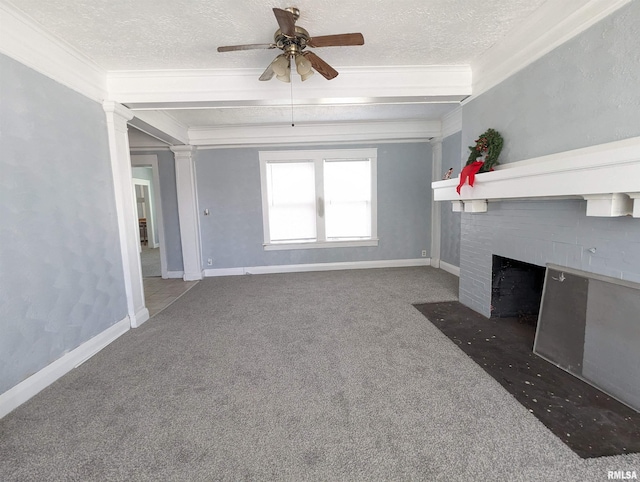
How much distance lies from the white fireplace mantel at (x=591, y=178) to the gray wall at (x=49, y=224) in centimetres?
357

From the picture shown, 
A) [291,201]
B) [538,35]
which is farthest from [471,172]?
[291,201]

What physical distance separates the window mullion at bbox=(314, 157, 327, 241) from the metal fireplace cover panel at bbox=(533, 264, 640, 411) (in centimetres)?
364

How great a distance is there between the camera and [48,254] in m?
2.13

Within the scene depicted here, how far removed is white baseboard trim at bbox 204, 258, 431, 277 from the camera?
5.46 meters

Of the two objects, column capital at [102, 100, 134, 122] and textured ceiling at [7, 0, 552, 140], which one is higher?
textured ceiling at [7, 0, 552, 140]

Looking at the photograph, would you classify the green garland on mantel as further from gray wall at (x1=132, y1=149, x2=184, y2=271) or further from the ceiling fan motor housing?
gray wall at (x1=132, y1=149, x2=184, y2=271)

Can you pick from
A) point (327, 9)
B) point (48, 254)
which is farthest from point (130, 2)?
point (48, 254)

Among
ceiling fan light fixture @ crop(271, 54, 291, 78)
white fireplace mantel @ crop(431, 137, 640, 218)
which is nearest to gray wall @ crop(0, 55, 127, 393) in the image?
ceiling fan light fixture @ crop(271, 54, 291, 78)

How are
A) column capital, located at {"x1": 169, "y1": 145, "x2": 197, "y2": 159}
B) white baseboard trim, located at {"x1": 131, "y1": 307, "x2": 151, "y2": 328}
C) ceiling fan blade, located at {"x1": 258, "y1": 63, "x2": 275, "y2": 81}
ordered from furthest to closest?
column capital, located at {"x1": 169, "y1": 145, "x2": 197, "y2": 159}
white baseboard trim, located at {"x1": 131, "y1": 307, "x2": 151, "y2": 328}
ceiling fan blade, located at {"x1": 258, "y1": 63, "x2": 275, "y2": 81}

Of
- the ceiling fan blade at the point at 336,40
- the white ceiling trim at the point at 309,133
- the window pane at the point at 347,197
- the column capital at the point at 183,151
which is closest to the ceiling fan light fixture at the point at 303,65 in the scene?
the ceiling fan blade at the point at 336,40

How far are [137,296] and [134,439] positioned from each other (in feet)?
6.61

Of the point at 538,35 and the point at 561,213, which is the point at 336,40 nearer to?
the point at 538,35

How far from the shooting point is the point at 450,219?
16.1 feet

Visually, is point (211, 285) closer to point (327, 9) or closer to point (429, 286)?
point (429, 286)
